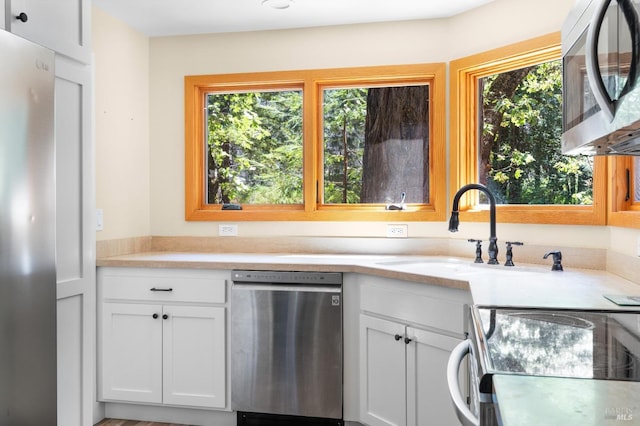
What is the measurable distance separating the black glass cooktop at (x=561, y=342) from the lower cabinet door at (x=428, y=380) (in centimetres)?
92

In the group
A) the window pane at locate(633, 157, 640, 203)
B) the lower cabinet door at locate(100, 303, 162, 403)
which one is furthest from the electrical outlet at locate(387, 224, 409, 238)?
the lower cabinet door at locate(100, 303, 162, 403)

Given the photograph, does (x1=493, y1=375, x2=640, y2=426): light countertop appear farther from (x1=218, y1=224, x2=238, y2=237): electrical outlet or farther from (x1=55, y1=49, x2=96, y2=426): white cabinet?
(x1=218, y1=224, x2=238, y2=237): electrical outlet

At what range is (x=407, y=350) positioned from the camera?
2377 millimetres

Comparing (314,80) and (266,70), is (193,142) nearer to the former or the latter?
(266,70)

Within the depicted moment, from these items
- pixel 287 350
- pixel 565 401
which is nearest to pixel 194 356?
pixel 287 350

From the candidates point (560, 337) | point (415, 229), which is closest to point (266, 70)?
point (415, 229)

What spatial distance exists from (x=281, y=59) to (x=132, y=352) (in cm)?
200

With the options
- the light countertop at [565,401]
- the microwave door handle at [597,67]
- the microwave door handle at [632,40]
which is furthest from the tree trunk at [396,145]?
the light countertop at [565,401]

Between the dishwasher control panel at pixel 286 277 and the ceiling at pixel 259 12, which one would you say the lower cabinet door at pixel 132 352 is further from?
the ceiling at pixel 259 12

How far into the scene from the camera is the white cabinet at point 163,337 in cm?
278

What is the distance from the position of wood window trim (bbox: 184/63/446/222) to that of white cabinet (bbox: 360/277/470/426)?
0.80 metres

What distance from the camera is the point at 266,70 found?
336 cm

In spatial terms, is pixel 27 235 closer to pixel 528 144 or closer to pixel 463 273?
pixel 463 273

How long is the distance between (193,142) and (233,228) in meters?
0.64
